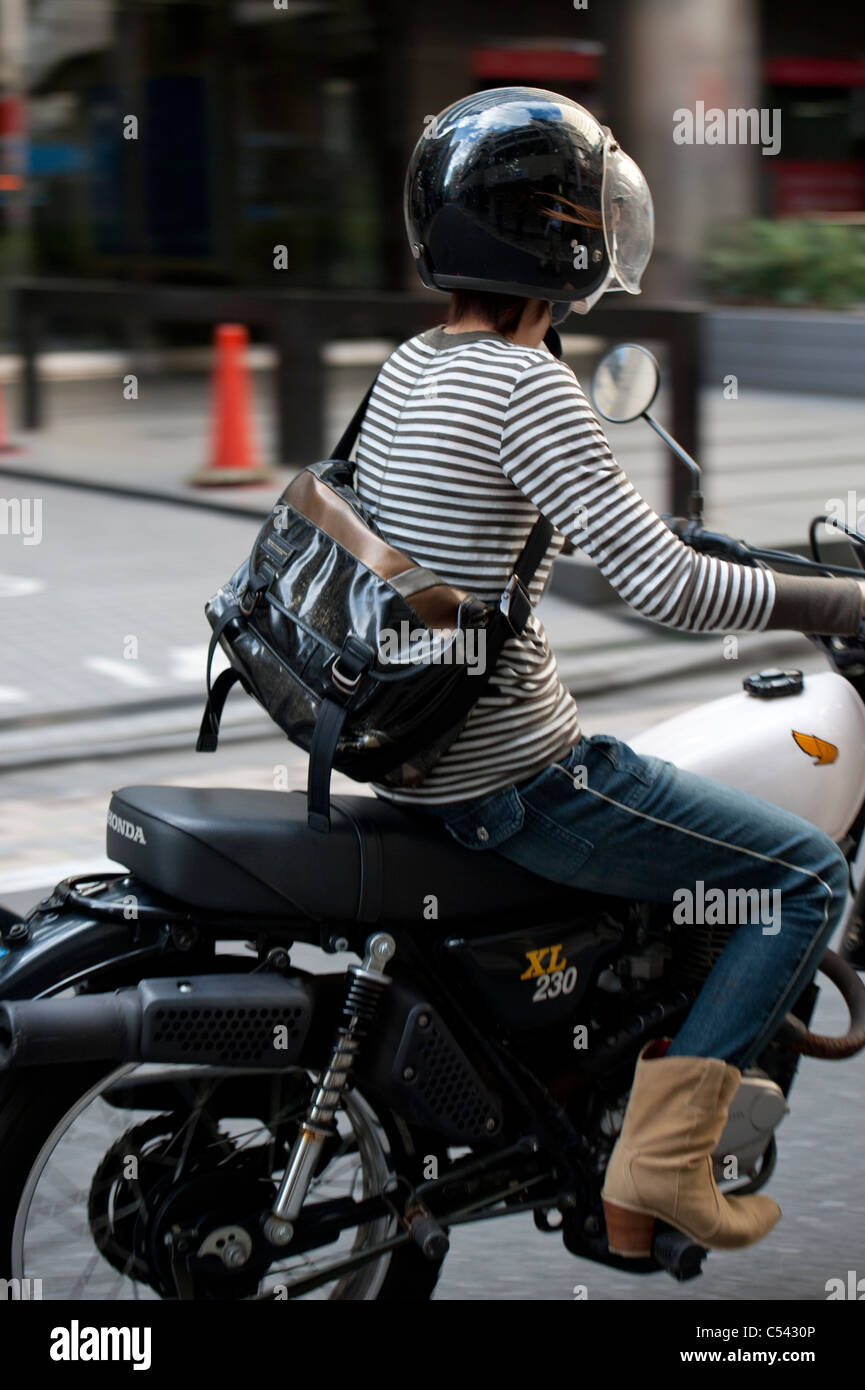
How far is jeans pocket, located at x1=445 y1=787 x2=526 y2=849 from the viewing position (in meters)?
2.71

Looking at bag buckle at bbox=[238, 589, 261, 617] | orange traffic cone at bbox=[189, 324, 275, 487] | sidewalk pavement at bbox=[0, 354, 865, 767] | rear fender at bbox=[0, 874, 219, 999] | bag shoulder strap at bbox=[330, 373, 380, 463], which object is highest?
bag shoulder strap at bbox=[330, 373, 380, 463]

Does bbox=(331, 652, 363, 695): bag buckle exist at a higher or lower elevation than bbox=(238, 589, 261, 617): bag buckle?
lower

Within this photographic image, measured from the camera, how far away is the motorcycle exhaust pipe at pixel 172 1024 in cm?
243

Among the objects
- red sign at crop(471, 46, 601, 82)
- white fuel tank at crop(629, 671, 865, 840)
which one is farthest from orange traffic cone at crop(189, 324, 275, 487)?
red sign at crop(471, 46, 601, 82)

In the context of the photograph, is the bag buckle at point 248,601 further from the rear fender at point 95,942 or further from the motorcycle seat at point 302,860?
the rear fender at point 95,942

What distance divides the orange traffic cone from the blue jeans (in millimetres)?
8834

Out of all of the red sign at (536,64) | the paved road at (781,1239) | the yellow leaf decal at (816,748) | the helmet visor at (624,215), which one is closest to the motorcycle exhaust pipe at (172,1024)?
the paved road at (781,1239)

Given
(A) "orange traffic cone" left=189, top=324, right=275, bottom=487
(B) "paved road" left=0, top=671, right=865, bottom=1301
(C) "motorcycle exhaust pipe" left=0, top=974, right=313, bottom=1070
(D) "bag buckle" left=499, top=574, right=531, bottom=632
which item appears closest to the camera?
(C) "motorcycle exhaust pipe" left=0, top=974, right=313, bottom=1070

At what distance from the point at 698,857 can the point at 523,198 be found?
3.25 ft

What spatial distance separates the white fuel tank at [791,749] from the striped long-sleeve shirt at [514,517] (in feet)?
1.13

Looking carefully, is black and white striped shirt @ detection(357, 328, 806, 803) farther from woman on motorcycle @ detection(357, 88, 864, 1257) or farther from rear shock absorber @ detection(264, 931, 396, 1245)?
rear shock absorber @ detection(264, 931, 396, 1245)

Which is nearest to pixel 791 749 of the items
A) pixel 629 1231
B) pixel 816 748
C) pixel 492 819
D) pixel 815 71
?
pixel 816 748
